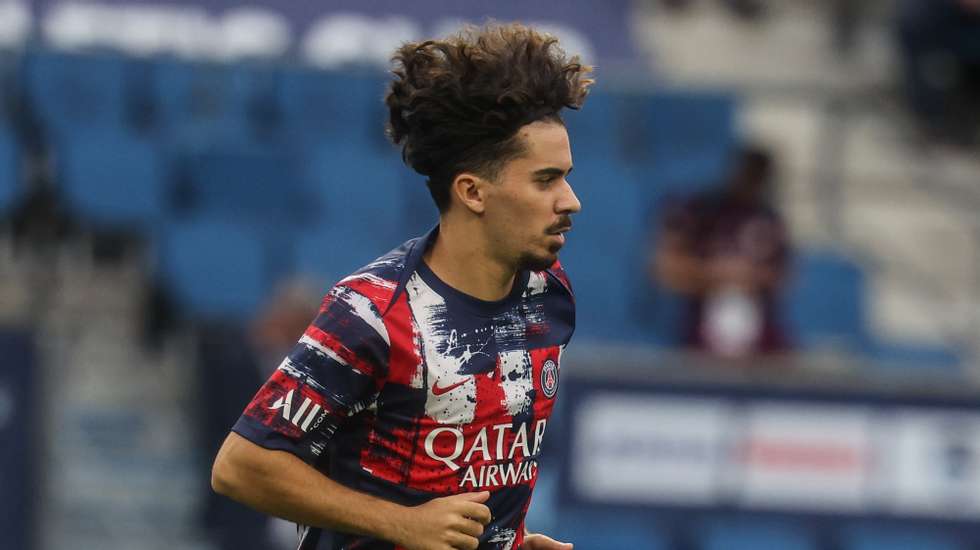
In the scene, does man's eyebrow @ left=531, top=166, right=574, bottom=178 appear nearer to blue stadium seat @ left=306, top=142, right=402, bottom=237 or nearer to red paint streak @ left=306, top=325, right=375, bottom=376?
red paint streak @ left=306, top=325, right=375, bottom=376

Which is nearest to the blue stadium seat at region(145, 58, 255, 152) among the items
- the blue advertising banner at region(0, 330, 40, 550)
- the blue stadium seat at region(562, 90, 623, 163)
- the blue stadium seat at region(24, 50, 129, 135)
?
the blue stadium seat at region(24, 50, 129, 135)

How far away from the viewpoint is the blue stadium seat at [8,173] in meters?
8.05

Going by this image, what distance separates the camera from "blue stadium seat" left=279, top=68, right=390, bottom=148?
30.6 feet

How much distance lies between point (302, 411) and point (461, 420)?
0.95ft

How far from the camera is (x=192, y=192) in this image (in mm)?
8500

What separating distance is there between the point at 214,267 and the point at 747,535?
3.10 metres

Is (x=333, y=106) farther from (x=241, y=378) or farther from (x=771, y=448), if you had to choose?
(x=771, y=448)

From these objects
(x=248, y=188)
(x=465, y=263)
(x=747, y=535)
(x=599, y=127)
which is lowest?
(x=465, y=263)

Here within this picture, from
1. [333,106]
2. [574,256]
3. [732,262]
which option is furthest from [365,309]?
[333,106]

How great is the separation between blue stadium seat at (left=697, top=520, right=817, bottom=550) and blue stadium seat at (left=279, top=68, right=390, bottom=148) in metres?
3.63

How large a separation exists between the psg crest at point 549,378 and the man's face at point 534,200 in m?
0.23

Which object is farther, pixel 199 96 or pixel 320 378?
pixel 199 96

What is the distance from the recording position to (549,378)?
2902mm

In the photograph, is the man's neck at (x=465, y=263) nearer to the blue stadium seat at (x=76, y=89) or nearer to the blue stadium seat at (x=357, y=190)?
the blue stadium seat at (x=357, y=190)
